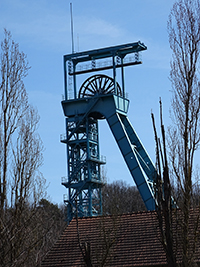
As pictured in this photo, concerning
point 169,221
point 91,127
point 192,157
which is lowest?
point 169,221

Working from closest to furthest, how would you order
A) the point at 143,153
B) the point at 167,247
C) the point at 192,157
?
the point at 167,247, the point at 192,157, the point at 143,153

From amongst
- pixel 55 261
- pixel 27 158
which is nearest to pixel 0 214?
pixel 27 158

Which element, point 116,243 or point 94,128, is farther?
point 94,128

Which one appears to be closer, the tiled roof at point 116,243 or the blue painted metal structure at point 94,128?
the tiled roof at point 116,243

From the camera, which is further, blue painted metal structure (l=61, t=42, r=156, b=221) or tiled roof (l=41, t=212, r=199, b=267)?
blue painted metal structure (l=61, t=42, r=156, b=221)

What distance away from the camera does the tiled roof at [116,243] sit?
68.6ft

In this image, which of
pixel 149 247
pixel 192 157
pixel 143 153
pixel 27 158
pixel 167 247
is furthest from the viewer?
pixel 143 153

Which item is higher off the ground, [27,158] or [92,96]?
[92,96]

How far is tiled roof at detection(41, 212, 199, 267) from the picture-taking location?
68.6 ft

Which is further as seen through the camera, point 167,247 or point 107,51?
point 107,51

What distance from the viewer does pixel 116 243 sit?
22.1 meters

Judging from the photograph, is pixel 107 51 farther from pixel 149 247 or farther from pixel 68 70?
pixel 149 247

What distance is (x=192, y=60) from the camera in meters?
17.7

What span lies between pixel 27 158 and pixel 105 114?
2255 centimetres
